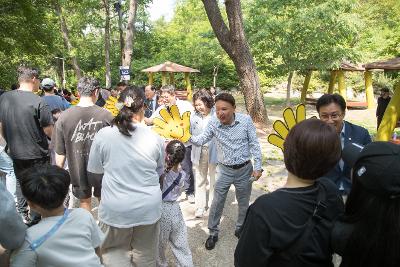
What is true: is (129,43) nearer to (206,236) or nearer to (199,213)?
(199,213)

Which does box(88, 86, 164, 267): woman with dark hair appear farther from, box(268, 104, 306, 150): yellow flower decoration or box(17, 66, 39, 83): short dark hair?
box(17, 66, 39, 83): short dark hair

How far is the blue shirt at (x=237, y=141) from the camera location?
3684 millimetres

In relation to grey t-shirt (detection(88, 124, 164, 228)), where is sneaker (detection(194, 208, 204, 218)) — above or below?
below

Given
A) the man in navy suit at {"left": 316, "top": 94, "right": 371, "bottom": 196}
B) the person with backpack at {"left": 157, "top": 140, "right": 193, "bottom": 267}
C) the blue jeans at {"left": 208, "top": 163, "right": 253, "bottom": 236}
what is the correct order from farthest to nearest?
the blue jeans at {"left": 208, "top": 163, "right": 253, "bottom": 236}, the person with backpack at {"left": 157, "top": 140, "right": 193, "bottom": 267}, the man in navy suit at {"left": 316, "top": 94, "right": 371, "bottom": 196}

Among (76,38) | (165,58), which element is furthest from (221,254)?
(76,38)

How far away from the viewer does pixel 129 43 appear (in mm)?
12844

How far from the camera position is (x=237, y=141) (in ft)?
12.1

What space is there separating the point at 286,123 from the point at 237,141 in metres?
1.01

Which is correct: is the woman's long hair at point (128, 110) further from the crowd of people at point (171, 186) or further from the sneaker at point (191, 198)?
the sneaker at point (191, 198)

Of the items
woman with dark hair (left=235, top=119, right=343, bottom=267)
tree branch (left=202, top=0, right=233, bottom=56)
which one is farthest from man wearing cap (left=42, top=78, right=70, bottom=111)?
tree branch (left=202, top=0, right=233, bottom=56)

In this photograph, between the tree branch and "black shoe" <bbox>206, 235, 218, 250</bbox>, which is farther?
the tree branch

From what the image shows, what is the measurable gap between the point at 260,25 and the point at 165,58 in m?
14.7

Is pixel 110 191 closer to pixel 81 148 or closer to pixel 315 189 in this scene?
pixel 81 148

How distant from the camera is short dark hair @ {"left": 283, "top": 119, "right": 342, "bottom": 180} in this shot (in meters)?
1.44
